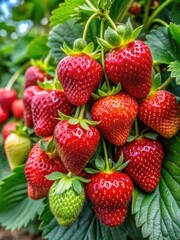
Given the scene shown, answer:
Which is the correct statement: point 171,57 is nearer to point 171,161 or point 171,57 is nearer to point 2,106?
point 171,161

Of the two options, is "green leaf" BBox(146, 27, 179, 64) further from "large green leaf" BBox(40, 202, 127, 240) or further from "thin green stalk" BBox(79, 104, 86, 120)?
"large green leaf" BBox(40, 202, 127, 240)

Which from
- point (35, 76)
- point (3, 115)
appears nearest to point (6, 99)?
point (3, 115)

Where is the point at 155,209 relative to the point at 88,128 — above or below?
below

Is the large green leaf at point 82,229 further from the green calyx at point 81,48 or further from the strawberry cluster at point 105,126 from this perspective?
the green calyx at point 81,48

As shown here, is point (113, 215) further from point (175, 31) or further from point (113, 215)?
point (175, 31)

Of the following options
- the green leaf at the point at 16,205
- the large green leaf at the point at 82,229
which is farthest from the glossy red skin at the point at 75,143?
the green leaf at the point at 16,205

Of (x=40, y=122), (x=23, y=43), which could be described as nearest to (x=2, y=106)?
(x=23, y=43)

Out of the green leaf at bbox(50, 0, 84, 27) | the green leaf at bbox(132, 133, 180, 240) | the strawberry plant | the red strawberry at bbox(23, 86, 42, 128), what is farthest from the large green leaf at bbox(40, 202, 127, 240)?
the green leaf at bbox(50, 0, 84, 27)
